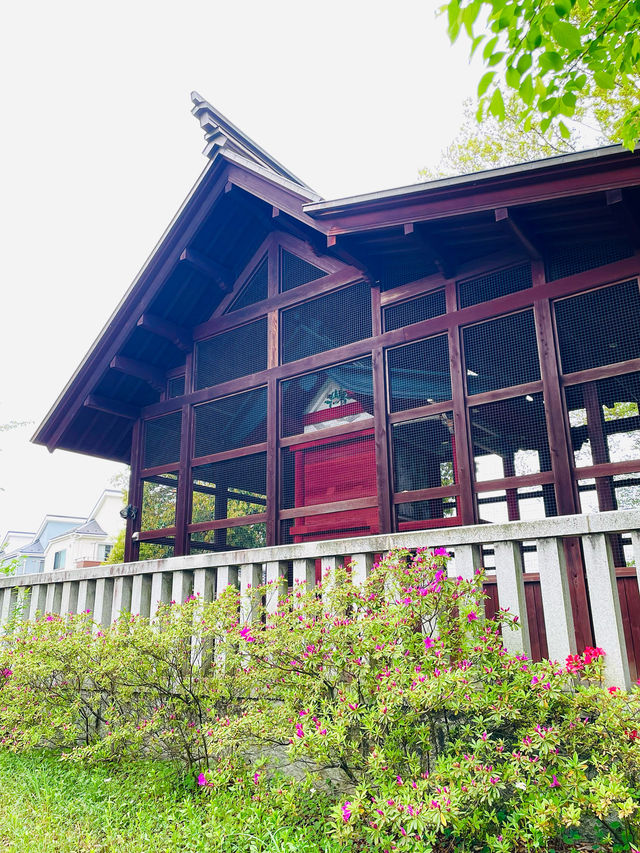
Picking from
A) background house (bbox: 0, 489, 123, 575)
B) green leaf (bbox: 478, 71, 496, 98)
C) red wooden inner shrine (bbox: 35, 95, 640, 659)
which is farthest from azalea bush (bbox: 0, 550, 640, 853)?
background house (bbox: 0, 489, 123, 575)

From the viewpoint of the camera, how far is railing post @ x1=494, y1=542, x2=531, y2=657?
119 inches

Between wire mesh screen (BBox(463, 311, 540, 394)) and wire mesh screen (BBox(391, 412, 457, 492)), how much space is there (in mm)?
447

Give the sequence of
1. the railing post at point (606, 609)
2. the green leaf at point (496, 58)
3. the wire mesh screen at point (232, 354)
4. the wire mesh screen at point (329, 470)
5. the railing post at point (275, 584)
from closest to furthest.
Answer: the railing post at point (606, 609), the green leaf at point (496, 58), the railing post at point (275, 584), the wire mesh screen at point (329, 470), the wire mesh screen at point (232, 354)

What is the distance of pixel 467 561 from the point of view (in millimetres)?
3234

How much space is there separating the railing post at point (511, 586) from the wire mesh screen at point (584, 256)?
3.06 m

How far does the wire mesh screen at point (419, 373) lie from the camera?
596 centimetres

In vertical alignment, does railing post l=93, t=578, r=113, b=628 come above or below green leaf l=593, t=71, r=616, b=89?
below

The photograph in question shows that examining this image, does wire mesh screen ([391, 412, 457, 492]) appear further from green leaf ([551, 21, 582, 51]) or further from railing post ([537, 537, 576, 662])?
green leaf ([551, 21, 582, 51])

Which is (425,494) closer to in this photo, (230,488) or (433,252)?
(433,252)

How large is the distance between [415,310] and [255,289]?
238 centimetres

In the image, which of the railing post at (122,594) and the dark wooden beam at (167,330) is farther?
the dark wooden beam at (167,330)

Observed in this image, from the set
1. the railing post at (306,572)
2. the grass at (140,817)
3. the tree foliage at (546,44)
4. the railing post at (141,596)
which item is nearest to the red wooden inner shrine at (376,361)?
the tree foliage at (546,44)

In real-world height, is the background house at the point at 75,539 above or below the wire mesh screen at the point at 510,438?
above

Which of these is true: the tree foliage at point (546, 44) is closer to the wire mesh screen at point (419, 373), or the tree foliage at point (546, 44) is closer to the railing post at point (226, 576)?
the wire mesh screen at point (419, 373)
